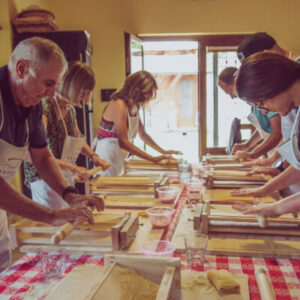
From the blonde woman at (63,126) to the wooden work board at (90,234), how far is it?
22.9 inches

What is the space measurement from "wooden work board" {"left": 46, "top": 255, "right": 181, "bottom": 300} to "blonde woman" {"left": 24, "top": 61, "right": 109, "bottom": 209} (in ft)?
3.64

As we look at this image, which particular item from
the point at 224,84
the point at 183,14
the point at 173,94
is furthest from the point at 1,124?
Result: the point at 173,94

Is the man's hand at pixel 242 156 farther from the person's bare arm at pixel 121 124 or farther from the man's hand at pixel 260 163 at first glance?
the person's bare arm at pixel 121 124

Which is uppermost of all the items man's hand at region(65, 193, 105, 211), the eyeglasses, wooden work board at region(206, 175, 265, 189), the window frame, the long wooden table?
the window frame

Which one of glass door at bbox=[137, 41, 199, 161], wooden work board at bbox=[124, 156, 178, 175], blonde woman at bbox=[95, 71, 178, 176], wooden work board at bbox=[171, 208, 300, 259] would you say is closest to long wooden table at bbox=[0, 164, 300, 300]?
wooden work board at bbox=[171, 208, 300, 259]

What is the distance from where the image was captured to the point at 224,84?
347 centimetres

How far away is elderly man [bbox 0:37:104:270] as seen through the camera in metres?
1.37

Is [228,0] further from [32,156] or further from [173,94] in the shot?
[173,94]

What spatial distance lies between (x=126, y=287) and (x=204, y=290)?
0.25 m

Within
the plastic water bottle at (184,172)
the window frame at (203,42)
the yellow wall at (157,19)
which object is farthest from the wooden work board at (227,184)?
the yellow wall at (157,19)

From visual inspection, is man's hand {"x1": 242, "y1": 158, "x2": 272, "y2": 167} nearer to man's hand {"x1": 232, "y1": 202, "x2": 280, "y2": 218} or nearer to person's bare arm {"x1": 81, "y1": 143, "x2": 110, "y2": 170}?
person's bare arm {"x1": 81, "y1": 143, "x2": 110, "y2": 170}

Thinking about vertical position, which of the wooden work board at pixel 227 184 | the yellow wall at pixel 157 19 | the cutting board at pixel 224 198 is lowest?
the cutting board at pixel 224 198

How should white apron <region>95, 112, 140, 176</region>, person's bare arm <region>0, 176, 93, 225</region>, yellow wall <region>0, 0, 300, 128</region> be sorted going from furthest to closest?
1. yellow wall <region>0, 0, 300, 128</region>
2. white apron <region>95, 112, 140, 176</region>
3. person's bare arm <region>0, 176, 93, 225</region>

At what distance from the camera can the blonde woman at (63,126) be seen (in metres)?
2.25
